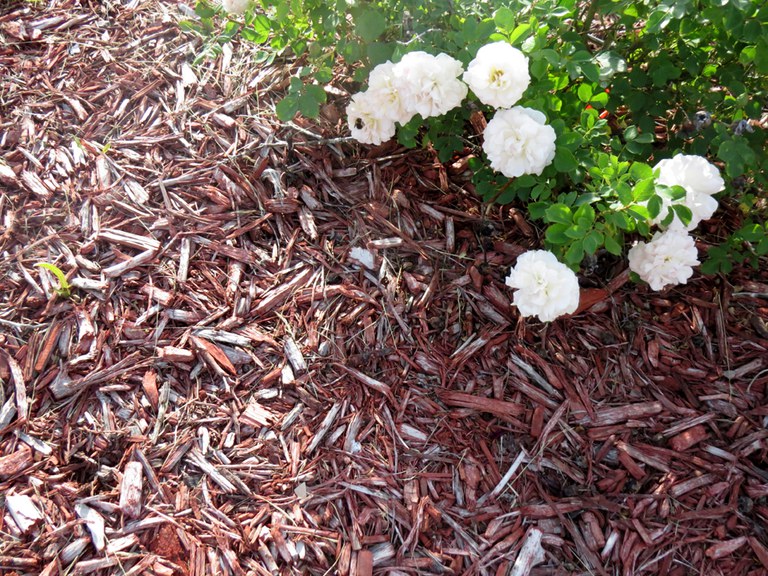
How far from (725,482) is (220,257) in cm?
187

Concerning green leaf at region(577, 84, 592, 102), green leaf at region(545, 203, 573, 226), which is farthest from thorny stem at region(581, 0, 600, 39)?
green leaf at region(545, 203, 573, 226)

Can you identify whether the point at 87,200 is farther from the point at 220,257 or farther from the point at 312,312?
the point at 312,312

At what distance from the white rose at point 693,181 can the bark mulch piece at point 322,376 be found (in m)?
0.45

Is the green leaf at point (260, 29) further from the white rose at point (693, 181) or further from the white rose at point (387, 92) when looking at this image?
the white rose at point (693, 181)

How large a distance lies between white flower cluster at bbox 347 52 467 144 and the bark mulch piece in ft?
1.10

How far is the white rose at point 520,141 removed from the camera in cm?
176

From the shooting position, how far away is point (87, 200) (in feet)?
7.72

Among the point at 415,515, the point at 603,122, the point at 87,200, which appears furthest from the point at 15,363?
the point at 603,122

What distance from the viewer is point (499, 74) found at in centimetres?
172

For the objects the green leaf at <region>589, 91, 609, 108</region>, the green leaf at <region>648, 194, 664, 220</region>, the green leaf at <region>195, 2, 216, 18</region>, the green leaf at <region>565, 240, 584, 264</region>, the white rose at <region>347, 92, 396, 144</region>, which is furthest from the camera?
the green leaf at <region>195, 2, 216, 18</region>

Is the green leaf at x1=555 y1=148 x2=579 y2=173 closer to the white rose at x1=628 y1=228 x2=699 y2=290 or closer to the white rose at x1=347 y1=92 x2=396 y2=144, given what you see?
the white rose at x1=628 y1=228 x2=699 y2=290

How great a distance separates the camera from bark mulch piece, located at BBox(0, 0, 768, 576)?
5.95 ft

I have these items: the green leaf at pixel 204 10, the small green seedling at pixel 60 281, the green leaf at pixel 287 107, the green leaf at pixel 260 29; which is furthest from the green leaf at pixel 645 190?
the small green seedling at pixel 60 281

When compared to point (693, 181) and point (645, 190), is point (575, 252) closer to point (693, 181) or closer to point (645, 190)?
point (645, 190)
